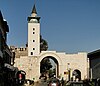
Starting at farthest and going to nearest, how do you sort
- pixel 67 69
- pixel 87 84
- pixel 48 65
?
pixel 48 65 < pixel 67 69 < pixel 87 84

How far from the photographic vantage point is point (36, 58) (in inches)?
3250

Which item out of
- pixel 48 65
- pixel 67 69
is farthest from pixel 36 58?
pixel 48 65

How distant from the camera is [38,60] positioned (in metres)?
82.4

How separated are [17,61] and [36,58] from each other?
493 centimetres

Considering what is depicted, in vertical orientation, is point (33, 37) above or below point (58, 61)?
above

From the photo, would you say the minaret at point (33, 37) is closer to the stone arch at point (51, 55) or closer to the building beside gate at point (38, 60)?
the building beside gate at point (38, 60)

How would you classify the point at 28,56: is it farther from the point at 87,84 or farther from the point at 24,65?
the point at 87,84

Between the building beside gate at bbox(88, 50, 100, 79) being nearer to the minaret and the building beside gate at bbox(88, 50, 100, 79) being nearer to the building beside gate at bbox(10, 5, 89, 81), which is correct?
the building beside gate at bbox(10, 5, 89, 81)

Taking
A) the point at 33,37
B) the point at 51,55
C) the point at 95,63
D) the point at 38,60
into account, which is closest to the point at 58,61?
the point at 51,55

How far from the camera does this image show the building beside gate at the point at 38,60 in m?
82.6

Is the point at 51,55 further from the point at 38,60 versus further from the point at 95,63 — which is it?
the point at 95,63

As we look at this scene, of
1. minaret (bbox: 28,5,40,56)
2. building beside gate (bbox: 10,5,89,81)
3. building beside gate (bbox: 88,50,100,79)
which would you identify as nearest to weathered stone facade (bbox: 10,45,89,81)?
building beside gate (bbox: 10,5,89,81)

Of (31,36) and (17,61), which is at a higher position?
(31,36)

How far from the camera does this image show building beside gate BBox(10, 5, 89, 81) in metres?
82.6
